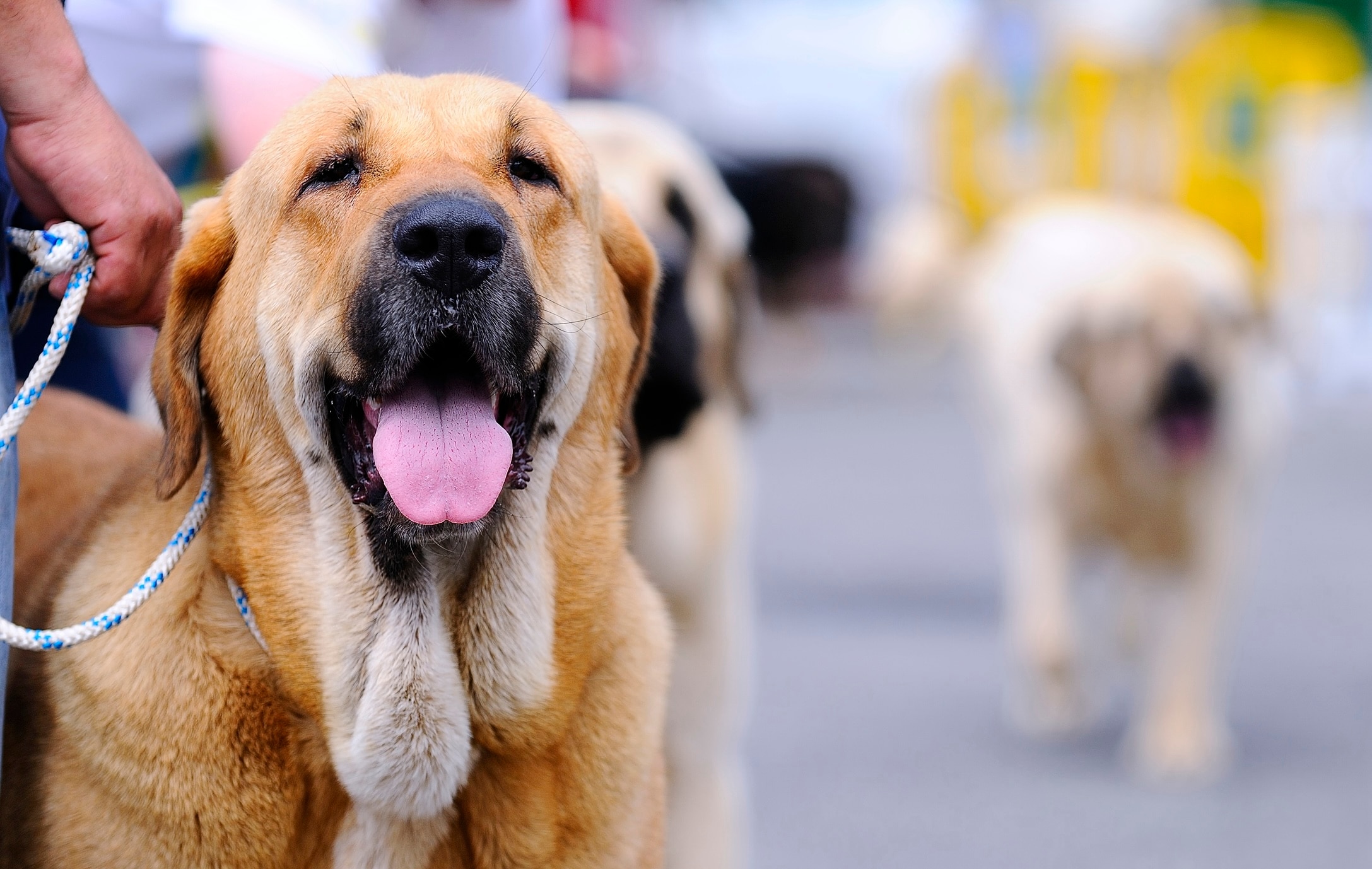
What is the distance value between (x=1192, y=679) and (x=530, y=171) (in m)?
3.42

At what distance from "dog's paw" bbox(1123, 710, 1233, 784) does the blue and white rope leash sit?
345 cm

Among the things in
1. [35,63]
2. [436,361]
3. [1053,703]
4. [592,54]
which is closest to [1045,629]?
[1053,703]

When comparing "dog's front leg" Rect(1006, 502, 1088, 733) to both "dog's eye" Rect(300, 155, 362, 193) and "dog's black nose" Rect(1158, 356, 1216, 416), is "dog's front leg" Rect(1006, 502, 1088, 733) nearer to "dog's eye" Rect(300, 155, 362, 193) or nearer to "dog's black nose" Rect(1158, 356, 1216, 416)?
"dog's black nose" Rect(1158, 356, 1216, 416)

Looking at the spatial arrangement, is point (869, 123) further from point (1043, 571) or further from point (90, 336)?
point (90, 336)

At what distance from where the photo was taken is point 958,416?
41.8 ft

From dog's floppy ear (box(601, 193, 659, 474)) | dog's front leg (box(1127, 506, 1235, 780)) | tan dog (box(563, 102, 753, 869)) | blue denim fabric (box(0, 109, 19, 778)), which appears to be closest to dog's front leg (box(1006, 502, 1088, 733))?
dog's front leg (box(1127, 506, 1235, 780))

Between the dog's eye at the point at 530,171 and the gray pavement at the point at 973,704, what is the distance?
6.15ft

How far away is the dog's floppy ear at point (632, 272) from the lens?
8.16 feet

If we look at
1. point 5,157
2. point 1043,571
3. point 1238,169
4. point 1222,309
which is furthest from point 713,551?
point 1238,169

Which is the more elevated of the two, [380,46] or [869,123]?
[380,46]

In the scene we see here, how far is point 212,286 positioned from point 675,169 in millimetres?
1796

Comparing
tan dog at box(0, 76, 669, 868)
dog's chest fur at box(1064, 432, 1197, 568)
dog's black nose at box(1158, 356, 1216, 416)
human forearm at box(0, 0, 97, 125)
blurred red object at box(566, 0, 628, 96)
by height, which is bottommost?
dog's chest fur at box(1064, 432, 1197, 568)

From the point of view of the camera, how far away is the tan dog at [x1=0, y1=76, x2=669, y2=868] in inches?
80.7

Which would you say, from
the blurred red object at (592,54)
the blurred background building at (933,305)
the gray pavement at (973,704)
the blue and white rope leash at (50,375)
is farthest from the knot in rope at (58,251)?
the blurred red object at (592,54)
